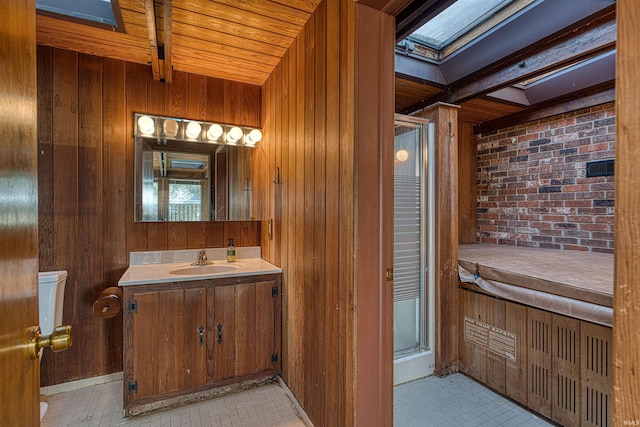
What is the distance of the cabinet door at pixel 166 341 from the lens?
1857 mm

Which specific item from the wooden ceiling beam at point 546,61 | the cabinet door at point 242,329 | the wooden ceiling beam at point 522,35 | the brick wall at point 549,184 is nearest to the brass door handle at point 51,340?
the cabinet door at point 242,329

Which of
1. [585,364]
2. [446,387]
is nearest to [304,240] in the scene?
[446,387]

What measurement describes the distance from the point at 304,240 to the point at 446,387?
153 cm

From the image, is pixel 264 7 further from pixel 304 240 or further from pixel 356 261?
pixel 356 261

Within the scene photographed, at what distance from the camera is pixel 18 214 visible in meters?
0.58

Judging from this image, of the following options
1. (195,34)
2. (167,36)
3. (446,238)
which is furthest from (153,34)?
(446,238)

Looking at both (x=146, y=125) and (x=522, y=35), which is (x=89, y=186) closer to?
(x=146, y=125)

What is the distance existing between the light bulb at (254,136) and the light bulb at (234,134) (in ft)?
0.30

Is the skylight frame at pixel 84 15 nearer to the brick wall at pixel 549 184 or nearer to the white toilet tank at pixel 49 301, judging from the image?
the white toilet tank at pixel 49 301

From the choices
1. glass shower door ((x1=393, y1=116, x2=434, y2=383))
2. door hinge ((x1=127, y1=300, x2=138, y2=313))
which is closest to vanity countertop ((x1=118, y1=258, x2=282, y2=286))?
door hinge ((x1=127, y1=300, x2=138, y2=313))

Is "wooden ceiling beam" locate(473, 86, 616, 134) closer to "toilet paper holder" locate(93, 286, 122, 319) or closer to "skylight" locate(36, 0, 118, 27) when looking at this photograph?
"skylight" locate(36, 0, 118, 27)

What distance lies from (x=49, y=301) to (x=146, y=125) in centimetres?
136

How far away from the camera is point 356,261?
1314 millimetres

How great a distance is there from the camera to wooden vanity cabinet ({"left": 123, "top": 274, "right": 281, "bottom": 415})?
1.86m
